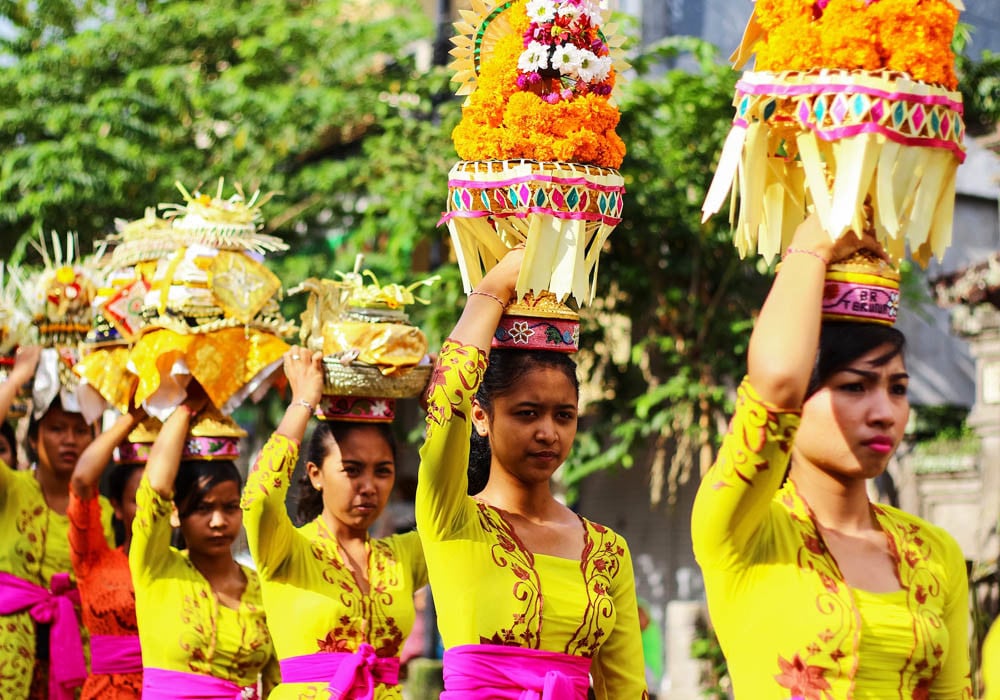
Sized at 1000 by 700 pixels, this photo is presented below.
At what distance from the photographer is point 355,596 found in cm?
485

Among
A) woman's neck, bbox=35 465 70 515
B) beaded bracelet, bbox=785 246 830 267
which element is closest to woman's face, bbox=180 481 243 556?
woman's neck, bbox=35 465 70 515

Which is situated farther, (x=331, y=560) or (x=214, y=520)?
(x=214, y=520)

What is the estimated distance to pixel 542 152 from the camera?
3543mm

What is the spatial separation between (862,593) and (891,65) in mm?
987

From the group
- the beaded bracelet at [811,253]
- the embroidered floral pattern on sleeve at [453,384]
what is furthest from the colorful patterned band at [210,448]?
the beaded bracelet at [811,253]

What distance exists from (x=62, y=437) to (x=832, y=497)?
4513 mm

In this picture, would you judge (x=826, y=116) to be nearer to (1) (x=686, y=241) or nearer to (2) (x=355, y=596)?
(2) (x=355, y=596)

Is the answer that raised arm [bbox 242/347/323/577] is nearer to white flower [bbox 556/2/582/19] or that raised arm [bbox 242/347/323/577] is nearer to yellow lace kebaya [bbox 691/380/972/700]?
white flower [bbox 556/2/582/19]

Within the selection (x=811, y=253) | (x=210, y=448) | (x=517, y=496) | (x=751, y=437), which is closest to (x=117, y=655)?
(x=210, y=448)

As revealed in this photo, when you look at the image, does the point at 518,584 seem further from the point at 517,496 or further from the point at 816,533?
the point at 816,533

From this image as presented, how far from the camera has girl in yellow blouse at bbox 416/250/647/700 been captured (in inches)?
132

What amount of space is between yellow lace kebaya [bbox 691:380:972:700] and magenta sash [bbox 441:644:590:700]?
678 mm

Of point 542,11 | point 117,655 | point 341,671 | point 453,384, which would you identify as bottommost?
point 117,655

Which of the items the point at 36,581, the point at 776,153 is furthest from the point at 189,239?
the point at 776,153
